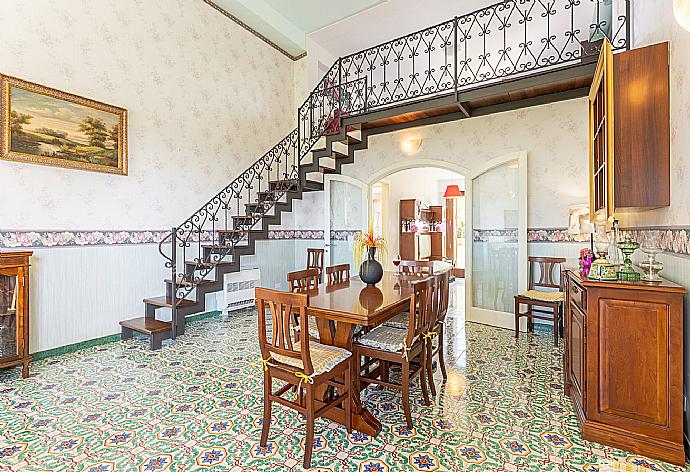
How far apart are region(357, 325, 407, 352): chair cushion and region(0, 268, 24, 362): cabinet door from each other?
3.12 metres

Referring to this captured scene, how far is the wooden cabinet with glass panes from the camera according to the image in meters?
2.42

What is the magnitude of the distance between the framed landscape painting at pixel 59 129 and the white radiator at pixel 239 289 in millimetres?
2243

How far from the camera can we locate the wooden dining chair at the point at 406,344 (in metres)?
2.57

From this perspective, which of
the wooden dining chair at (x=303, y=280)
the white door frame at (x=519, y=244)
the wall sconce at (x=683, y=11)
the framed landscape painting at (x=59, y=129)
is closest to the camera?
the wall sconce at (x=683, y=11)

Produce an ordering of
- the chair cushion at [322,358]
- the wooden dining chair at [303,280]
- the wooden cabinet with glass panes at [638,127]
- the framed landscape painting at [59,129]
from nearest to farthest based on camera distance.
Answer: the chair cushion at [322,358] < the wooden cabinet with glass panes at [638,127] < the wooden dining chair at [303,280] < the framed landscape painting at [59,129]

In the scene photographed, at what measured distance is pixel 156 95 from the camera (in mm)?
5023

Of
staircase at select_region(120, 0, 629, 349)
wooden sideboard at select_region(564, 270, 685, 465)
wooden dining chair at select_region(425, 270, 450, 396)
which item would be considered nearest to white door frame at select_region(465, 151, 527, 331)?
staircase at select_region(120, 0, 629, 349)

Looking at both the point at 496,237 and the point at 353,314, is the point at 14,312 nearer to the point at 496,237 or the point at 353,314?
the point at 353,314

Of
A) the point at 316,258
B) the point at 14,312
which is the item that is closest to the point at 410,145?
the point at 316,258

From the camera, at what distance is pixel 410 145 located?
20.8 ft

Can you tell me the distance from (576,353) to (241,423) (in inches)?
96.0

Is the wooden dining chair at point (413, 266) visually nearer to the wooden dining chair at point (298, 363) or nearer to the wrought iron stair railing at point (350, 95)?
the wrought iron stair railing at point (350, 95)

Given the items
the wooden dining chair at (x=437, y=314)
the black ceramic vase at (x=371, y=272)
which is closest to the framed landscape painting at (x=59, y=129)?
the black ceramic vase at (x=371, y=272)

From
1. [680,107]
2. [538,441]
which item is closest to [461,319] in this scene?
[538,441]
